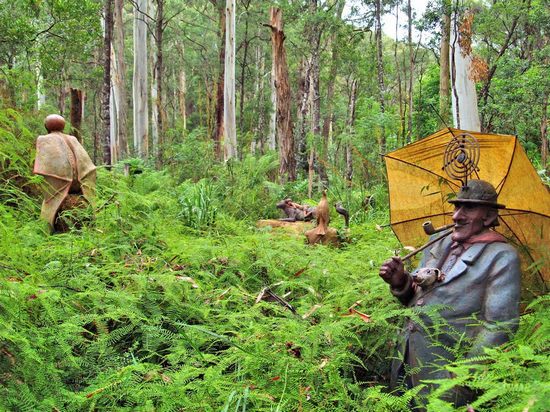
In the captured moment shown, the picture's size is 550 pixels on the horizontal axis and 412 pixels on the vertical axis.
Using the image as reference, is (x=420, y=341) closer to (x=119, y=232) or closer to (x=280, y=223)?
(x=119, y=232)

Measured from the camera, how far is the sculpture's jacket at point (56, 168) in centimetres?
519

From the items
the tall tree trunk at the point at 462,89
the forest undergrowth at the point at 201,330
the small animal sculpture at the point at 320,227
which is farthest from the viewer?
the tall tree trunk at the point at 462,89

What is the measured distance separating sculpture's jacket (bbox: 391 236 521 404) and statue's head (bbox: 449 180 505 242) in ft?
0.32

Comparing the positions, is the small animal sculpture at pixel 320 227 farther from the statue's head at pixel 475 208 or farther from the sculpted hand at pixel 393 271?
the statue's head at pixel 475 208

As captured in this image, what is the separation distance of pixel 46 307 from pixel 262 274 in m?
2.33

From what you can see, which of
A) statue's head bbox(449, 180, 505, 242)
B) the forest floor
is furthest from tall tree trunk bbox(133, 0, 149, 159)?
statue's head bbox(449, 180, 505, 242)

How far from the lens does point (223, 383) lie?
8.11ft

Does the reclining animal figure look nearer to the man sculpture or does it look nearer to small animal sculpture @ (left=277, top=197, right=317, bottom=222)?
small animal sculpture @ (left=277, top=197, right=317, bottom=222)

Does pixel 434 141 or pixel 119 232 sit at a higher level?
pixel 434 141

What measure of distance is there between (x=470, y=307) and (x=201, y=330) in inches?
52.4

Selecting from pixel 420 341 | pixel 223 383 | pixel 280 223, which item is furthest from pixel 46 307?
pixel 280 223

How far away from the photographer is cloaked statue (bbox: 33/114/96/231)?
520 cm

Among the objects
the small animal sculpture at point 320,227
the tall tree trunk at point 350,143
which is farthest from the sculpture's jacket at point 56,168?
the tall tree trunk at point 350,143

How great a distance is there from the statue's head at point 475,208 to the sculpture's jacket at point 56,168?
12.8 feet
